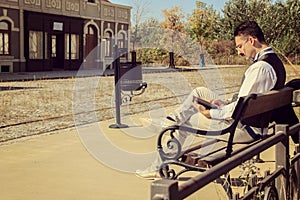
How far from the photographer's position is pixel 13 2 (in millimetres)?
32969

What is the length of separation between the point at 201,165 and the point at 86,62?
35.8 meters

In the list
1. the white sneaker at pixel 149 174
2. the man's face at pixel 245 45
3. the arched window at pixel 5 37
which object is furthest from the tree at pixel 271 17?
the man's face at pixel 245 45

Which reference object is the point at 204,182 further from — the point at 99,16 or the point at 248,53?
the point at 99,16

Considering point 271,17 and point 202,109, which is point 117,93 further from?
point 271,17

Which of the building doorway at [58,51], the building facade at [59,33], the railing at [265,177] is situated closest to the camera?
the railing at [265,177]

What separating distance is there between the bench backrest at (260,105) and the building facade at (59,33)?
24.3 metres

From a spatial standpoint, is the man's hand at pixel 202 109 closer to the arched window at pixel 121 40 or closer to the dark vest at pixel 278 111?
the dark vest at pixel 278 111

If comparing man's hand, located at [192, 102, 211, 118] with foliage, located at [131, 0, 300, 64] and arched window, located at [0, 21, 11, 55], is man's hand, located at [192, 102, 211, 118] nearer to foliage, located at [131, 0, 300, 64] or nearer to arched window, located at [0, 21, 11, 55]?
arched window, located at [0, 21, 11, 55]

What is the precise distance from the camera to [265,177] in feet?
12.1

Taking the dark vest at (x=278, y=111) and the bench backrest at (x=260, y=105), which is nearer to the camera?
the bench backrest at (x=260, y=105)

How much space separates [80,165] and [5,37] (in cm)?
2719

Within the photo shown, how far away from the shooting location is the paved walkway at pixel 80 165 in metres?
5.31

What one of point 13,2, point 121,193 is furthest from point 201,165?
point 13,2

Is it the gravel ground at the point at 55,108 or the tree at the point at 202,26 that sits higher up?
the tree at the point at 202,26
